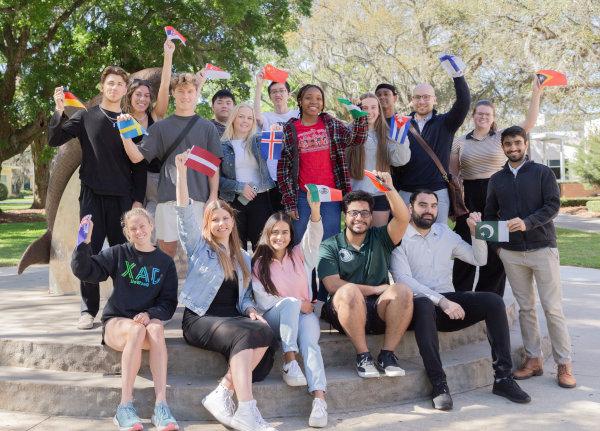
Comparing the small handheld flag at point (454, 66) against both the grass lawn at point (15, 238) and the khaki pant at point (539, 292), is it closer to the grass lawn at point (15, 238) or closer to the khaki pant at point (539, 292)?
the khaki pant at point (539, 292)

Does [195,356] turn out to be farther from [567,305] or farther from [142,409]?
[567,305]

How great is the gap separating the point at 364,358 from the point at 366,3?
20.7 m

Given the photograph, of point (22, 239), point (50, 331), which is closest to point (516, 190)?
point (50, 331)

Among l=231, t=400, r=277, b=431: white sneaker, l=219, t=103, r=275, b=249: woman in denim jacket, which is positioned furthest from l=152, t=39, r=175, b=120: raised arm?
l=231, t=400, r=277, b=431: white sneaker

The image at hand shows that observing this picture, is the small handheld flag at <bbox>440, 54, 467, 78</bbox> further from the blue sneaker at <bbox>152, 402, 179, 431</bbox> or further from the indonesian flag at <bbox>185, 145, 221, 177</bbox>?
the blue sneaker at <bbox>152, 402, 179, 431</bbox>

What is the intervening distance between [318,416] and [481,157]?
2.79 metres

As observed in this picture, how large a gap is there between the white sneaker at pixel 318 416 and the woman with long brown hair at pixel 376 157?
1.81 m

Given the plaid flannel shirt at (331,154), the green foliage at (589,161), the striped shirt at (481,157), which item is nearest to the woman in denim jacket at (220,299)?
the plaid flannel shirt at (331,154)

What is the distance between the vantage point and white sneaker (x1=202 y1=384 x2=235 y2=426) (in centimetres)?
363

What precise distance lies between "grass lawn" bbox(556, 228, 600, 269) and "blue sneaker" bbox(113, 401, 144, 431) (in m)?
8.71

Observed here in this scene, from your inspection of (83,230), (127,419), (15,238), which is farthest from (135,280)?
(15,238)

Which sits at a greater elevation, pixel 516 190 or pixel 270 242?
pixel 516 190

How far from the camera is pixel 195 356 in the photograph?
4.19m

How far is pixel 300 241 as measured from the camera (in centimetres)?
477
